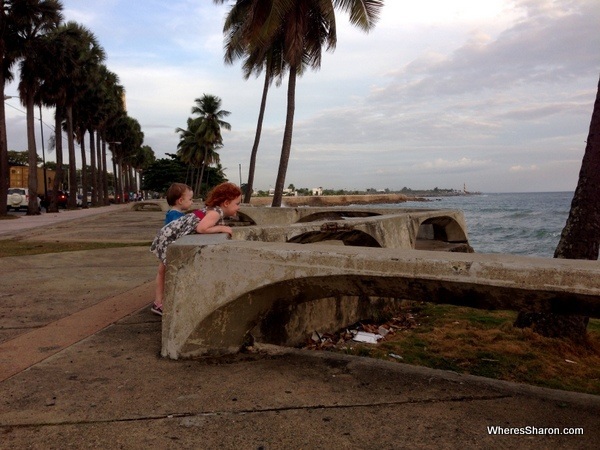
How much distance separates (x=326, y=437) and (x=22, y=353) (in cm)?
249

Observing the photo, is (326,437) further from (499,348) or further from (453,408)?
(499,348)

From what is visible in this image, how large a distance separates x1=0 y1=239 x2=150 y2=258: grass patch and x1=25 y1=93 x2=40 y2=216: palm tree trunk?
61.1ft

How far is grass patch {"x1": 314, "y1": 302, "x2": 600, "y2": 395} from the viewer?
397 cm

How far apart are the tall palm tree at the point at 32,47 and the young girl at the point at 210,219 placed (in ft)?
86.7

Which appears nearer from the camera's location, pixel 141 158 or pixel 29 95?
pixel 29 95

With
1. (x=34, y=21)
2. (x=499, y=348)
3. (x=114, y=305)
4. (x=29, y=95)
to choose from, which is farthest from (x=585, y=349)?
(x=29, y=95)

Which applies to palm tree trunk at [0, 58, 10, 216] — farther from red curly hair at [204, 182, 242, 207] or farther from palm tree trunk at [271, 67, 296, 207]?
red curly hair at [204, 182, 242, 207]

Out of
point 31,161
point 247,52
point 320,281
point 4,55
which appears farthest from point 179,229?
point 31,161

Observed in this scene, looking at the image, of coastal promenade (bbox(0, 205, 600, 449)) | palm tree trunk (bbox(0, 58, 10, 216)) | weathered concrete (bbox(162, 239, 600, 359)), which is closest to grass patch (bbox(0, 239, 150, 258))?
coastal promenade (bbox(0, 205, 600, 449))

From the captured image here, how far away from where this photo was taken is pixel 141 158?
100 m

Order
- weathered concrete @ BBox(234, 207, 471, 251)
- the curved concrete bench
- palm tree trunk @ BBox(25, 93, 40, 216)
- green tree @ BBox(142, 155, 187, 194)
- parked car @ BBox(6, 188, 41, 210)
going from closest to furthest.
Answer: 1. weathered concrete @ BBox(234, 207, 471, 251)
2. palm tree trunk @ BBox(25, 93, 40, 216)
3. parked car @ BBox(6, 188, 41, 210)
4. the curved concrete bench
5. green tree @ BBox(142, 155, 187, 194)

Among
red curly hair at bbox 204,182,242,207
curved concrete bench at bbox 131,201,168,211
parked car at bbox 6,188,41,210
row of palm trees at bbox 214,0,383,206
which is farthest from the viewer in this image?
curved concrete bench at bbox 131,201,168,211

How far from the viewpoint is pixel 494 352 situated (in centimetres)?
455

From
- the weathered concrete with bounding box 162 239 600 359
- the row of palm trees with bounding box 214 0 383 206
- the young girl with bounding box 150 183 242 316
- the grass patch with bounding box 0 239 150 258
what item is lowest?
the grass patch with bounding box 0 239 150 258
